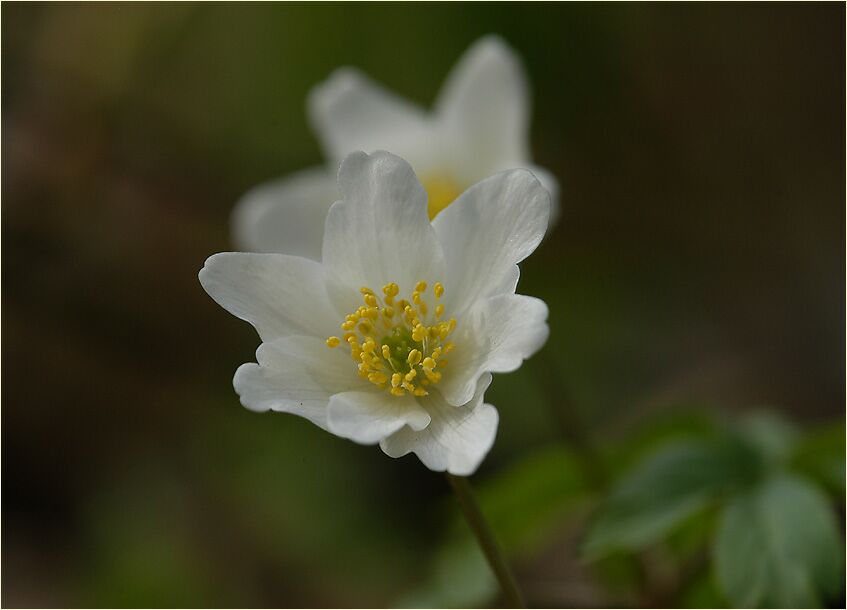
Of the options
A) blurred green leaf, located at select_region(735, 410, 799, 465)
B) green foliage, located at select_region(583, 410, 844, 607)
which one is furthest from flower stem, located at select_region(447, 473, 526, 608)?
blurred green leaf, located at select_region(735, 410, 799, 465)

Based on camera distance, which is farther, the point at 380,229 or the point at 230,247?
the point at 230,247

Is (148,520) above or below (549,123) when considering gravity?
below

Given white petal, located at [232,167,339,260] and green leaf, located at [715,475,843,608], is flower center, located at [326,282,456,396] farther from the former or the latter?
white petal, located at [232,167,339,260]

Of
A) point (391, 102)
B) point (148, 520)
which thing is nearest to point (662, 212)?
point (391, 102)

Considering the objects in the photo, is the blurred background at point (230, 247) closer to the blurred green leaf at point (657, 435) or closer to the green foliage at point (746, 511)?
the blurred green leaf at point (657, 435)

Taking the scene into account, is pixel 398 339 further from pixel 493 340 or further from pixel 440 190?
pixel 440 190

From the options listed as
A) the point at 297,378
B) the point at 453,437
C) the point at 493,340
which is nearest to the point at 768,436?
the point at 493,340

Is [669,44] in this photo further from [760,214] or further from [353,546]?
[353,546]
